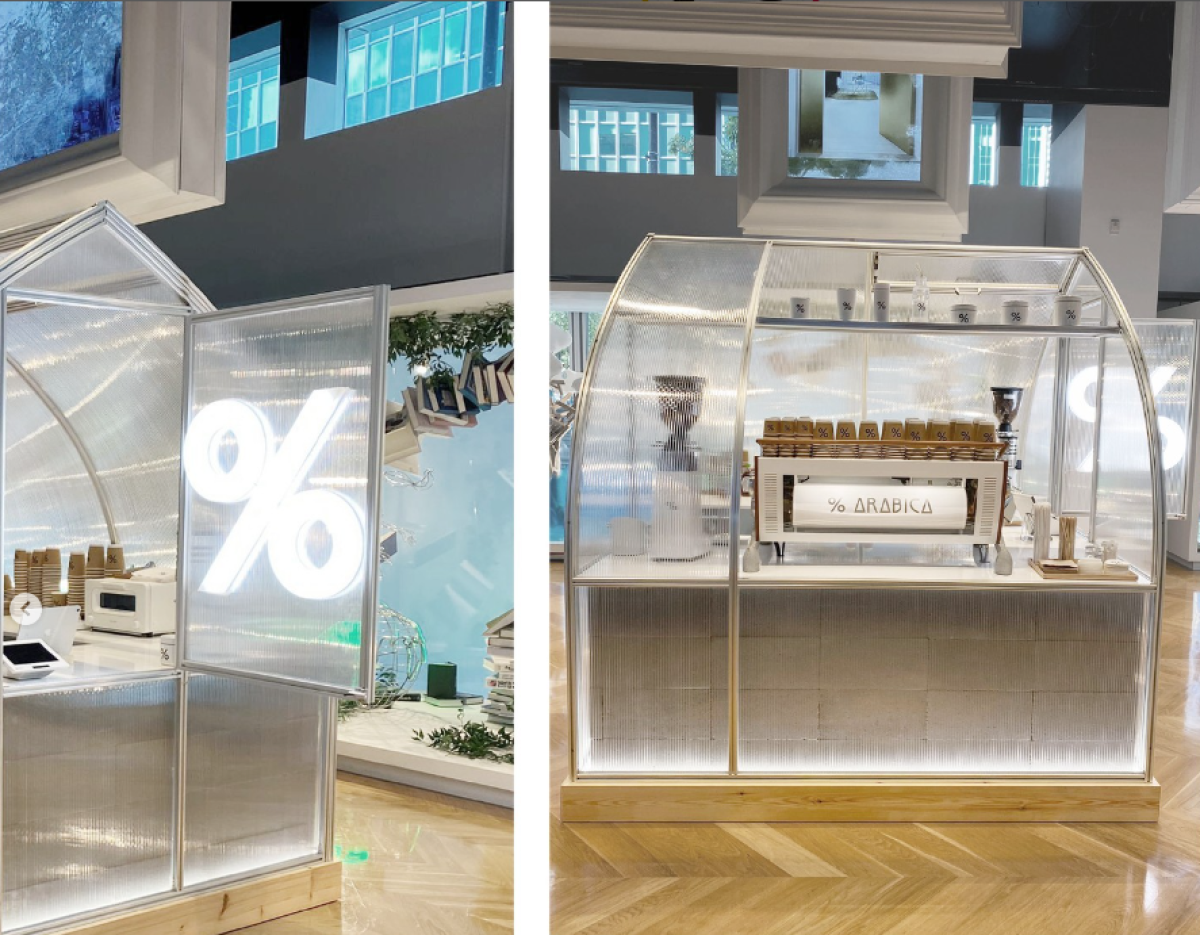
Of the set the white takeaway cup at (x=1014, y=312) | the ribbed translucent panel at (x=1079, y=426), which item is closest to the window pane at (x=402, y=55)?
the white takeaway cup at (x=1014, y=312)

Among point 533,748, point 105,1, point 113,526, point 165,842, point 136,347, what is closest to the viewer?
point 533,748

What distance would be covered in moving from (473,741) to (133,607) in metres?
1.52

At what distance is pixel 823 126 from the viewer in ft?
13.0

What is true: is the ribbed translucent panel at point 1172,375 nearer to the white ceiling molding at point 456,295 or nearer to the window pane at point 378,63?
the white ceiling molding at point 456,295

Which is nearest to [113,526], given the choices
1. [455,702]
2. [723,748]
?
[455,702]

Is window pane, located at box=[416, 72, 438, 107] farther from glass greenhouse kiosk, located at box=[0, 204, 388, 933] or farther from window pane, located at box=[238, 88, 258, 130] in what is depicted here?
glass greenhouse kiosk, located at box=[0, 204, 388, 933]

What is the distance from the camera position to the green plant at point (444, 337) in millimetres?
4625

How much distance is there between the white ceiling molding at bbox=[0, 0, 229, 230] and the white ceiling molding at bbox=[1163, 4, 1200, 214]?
8.13 feet

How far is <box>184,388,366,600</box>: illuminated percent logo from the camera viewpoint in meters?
2.86

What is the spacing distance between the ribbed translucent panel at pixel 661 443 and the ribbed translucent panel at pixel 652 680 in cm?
13

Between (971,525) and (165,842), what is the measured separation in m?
3.12

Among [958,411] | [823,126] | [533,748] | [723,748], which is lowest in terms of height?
[723,748]

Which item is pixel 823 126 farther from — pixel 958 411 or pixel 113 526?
pixel 113 526

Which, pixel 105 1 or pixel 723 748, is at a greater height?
pixel 105 1
